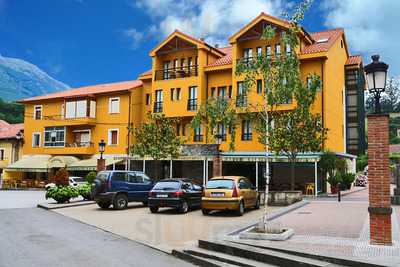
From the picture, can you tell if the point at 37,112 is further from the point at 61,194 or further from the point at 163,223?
the point at 163,223

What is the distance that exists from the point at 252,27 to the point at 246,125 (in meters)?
7.64

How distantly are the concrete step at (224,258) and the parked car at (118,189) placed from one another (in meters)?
10.2

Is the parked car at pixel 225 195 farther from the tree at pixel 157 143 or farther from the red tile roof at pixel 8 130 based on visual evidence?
the red tile roof at pixel 8 130

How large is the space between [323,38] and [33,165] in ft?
93.5

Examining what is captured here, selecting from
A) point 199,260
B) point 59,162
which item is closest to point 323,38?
point 59,162

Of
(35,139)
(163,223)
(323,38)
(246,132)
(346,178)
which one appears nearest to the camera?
(163,223)

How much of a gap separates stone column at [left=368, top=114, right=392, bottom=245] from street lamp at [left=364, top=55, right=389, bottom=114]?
50 centimetres

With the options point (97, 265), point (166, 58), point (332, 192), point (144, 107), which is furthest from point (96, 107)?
point (97, 265)

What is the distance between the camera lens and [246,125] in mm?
33719

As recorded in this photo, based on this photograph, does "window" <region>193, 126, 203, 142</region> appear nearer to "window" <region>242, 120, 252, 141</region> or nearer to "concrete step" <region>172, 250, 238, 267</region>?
"window" <region>242, 120, 252, 141</region>

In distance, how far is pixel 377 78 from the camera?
9.95m

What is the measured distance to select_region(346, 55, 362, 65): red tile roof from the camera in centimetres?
3703

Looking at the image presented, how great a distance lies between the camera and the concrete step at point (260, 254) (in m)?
8.00

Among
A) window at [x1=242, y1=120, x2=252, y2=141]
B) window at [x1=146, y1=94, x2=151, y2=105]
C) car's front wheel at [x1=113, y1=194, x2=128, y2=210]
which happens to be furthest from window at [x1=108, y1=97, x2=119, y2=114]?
car's front wheel at [x1=113, y1=194, x2=128, y2=210]
